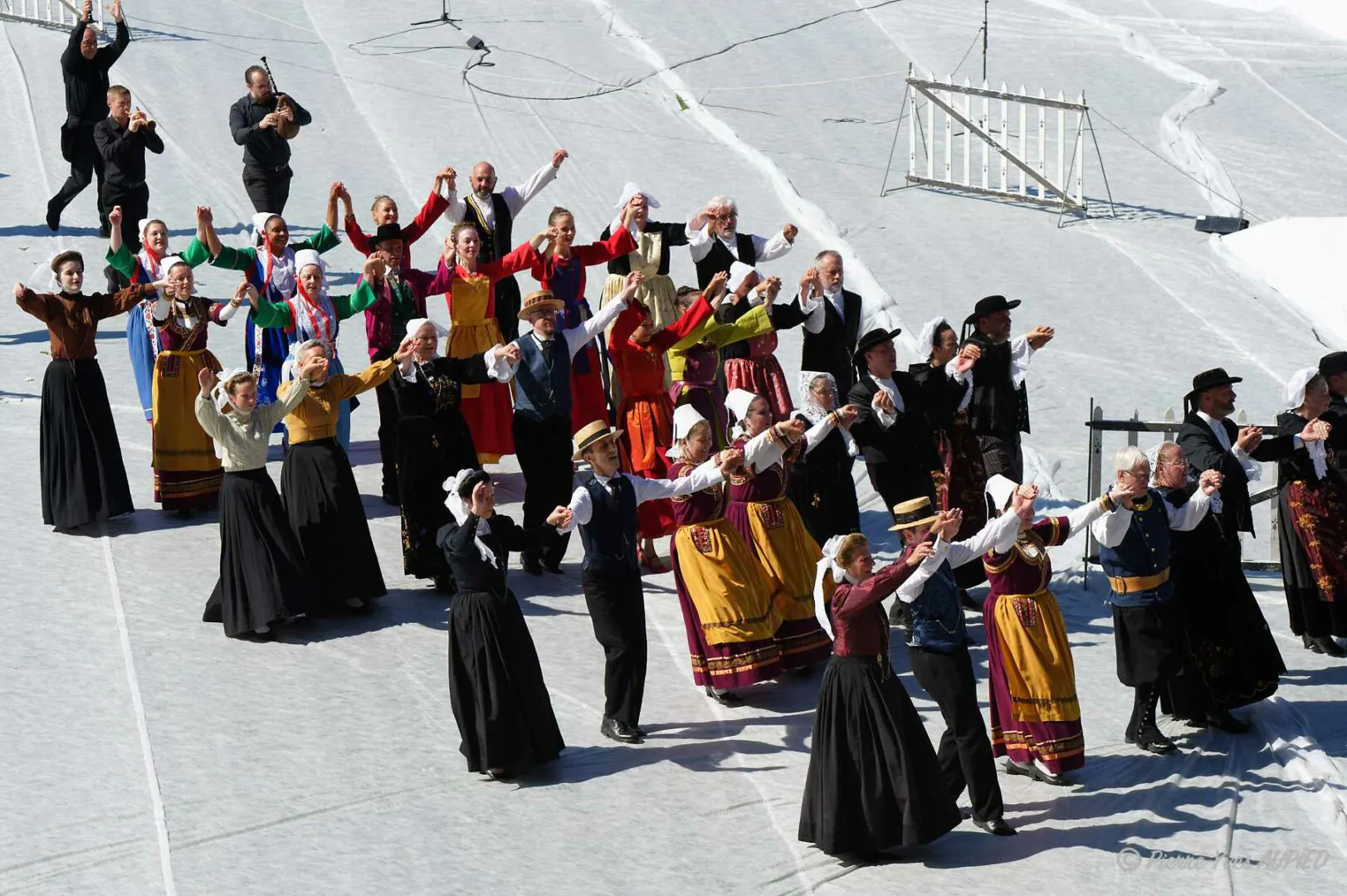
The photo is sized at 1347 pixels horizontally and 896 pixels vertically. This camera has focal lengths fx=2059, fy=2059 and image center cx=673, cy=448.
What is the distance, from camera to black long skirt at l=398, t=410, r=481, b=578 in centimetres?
936

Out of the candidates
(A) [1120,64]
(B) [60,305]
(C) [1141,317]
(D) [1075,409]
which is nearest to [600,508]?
(B) [60,305]

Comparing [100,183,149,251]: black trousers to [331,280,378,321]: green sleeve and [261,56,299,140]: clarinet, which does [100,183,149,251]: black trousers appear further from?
[331,280,378,321]: green sleeve

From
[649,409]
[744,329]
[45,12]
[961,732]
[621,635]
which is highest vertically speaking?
[45,12]

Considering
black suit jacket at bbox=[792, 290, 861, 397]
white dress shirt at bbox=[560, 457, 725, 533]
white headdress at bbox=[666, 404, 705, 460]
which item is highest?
black suit jacket at bbox=[792, 290, 861, 397]

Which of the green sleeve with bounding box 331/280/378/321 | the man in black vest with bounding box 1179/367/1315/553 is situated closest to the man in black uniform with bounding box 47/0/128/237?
the green sleeve with bounding box 331/280/378/321

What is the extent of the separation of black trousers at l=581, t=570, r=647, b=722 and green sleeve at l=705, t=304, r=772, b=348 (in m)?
2.13

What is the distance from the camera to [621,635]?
8.02 m

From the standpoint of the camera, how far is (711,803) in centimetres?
757

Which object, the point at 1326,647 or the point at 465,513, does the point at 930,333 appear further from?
the point at 465,513

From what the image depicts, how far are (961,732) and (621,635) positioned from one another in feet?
Result: 4.62

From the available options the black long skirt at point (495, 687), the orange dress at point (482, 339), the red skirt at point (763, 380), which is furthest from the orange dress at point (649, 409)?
the black long skirt at point (495, 687)

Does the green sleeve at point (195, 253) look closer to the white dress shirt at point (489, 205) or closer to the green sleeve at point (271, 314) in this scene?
the green sleeve at point (271, 314)

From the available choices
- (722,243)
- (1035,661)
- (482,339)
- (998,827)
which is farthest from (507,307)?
(998,827)

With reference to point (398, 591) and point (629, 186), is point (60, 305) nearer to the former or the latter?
point (398, 591)
